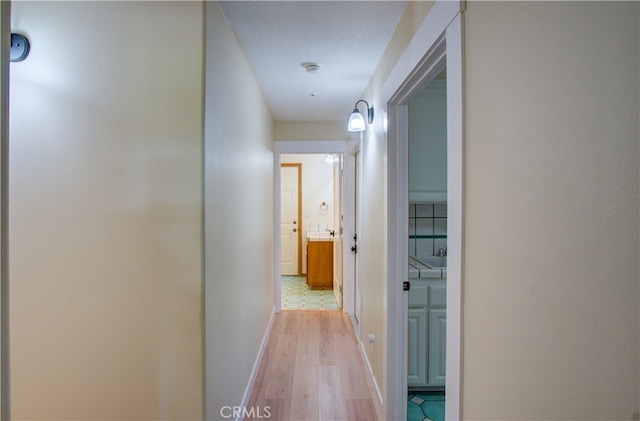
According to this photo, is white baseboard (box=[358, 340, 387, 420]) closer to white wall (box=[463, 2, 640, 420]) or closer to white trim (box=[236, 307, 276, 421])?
white trim (box=[236, 307, 276, 421])

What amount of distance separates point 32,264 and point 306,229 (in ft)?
16.1

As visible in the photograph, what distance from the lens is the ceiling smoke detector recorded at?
2.32 meters

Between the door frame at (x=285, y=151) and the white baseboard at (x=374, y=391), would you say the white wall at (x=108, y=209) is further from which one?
the door frame at (x=285, y=151)

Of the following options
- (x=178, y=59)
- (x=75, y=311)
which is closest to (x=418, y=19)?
(x=178, y=59)

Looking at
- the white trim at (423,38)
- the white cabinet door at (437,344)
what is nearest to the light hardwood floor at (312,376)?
the white cabinet door at (437,344)

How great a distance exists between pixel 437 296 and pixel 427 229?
760 millimetres

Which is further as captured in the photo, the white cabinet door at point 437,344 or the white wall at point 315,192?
the white wall at point 315,192

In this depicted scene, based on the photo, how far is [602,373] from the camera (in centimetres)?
51

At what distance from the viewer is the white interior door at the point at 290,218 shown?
617 centimetres

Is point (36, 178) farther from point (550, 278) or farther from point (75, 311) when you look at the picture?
point (550, 278)

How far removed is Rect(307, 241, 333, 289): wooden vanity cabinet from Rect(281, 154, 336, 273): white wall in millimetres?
903

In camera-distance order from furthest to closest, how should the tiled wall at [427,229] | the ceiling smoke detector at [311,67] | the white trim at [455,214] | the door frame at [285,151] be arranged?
the door frame at [285,151] → the tiled wall at [427,229] → the ceiling smoke detector at [311,67] → the white trim at [455,214]

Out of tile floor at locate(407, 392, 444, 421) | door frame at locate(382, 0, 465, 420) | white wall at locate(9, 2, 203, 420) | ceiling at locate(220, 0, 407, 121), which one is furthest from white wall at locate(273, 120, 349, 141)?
tile floor at locate(407, 392, 444, 421)

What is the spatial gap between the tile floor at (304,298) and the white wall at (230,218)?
1.60 m
